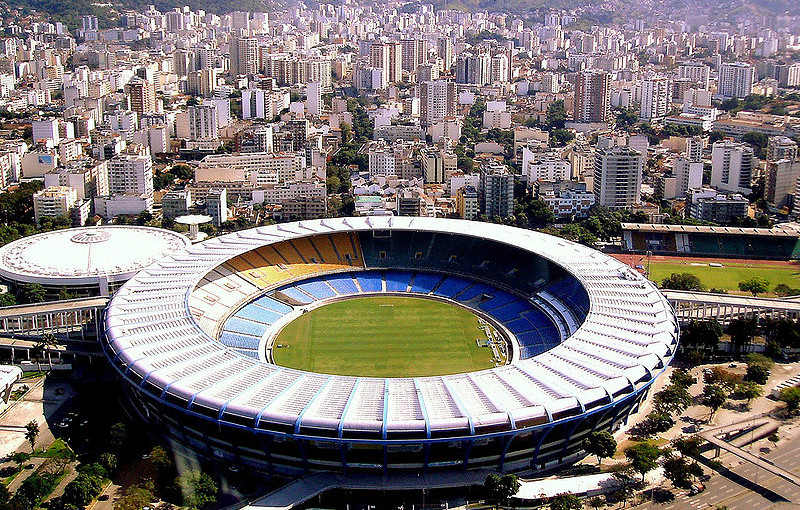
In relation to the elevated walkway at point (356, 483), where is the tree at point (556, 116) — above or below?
above

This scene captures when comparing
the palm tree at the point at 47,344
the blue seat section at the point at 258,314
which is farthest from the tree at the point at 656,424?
the palm tree at the point at 47,344

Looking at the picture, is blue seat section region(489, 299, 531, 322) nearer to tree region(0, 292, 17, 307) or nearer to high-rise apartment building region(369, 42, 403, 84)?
tree region(0, 292, 17, 307)

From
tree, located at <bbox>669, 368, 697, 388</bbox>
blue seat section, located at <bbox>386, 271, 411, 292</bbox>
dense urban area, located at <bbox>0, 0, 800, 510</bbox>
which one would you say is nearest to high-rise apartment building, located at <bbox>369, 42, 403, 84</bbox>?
dense urban area, located at <bbox>0, 0, 800, 510</bbox>

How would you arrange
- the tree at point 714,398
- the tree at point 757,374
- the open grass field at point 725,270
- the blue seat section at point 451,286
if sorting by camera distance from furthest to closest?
the open grass field at point 725,270 → the blue seat section at point 451,286 → the tree at point 757,374 → the tree at point 714,398

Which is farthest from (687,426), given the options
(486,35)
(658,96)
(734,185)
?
(486,35)

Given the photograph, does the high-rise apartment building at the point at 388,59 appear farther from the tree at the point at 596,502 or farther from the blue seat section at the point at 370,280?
the tree at the point at 596,502

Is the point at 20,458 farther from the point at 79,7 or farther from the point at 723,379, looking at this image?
the point at 79,7

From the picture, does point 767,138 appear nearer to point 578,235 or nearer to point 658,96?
point 658,96

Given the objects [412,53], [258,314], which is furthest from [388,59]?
[258,314]
